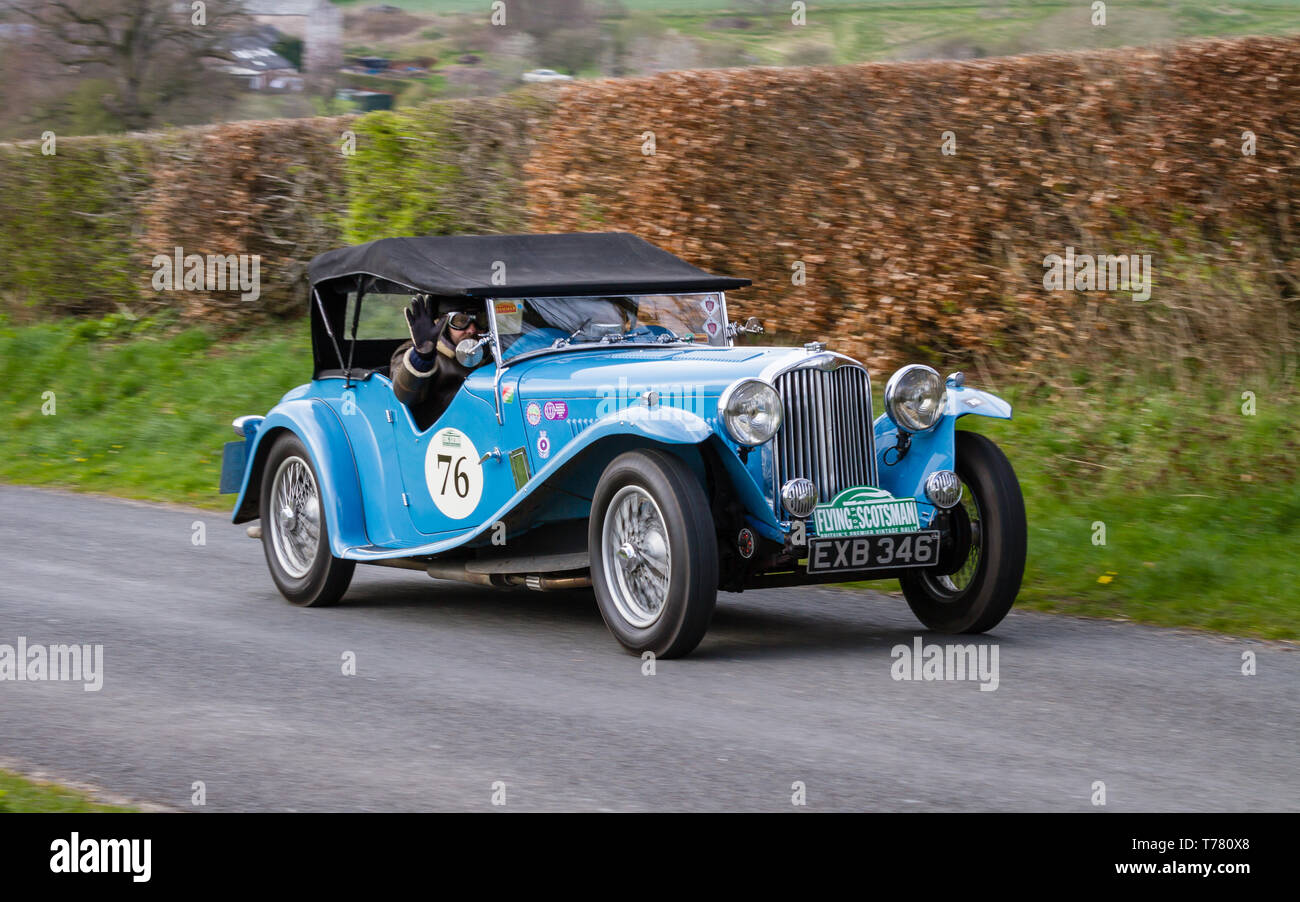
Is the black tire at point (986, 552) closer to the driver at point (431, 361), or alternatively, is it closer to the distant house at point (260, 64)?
the driver at point (431, 361)

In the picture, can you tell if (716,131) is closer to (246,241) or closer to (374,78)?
(246,241)

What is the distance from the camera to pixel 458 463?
25.6 feet

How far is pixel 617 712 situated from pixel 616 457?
1.39 m

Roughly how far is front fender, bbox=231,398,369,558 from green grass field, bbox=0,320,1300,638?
11.1 feet

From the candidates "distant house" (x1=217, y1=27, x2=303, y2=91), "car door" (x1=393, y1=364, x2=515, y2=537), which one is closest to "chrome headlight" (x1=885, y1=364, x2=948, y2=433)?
"car door" (x1=393, y1=364, x2=515, y2=537)

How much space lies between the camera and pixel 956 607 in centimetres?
717

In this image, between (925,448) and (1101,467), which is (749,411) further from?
(1101,467)

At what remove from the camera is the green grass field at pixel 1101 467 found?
319 inches

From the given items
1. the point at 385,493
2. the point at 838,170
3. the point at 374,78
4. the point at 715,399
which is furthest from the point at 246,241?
the point at 374,78

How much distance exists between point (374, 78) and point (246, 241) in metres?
20.5

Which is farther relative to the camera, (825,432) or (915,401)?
(915,401)

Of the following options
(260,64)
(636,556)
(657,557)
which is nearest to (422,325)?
(636,556)

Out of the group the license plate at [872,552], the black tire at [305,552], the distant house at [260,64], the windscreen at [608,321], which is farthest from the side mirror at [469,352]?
the distant house at [260,64]

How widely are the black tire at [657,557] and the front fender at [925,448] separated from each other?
3.62ft
